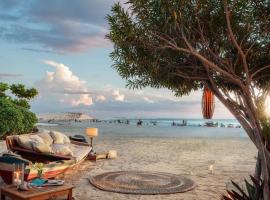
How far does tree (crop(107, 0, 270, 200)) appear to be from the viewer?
6648 millimetres

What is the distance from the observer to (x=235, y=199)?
6.40 meters

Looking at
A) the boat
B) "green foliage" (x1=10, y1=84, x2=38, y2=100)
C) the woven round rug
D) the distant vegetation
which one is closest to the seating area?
the boat

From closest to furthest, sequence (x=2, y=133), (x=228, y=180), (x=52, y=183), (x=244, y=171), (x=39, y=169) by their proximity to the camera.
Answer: (x=52, y=183) → (x=39, y=169) → (x=228, y=180) → (x=244, y=171) → (x=2, y=133)

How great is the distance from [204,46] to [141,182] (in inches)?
195

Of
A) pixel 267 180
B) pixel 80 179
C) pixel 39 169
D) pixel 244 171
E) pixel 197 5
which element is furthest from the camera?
pixel 244 171

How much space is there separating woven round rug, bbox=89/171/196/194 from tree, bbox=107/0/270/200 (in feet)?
10.1

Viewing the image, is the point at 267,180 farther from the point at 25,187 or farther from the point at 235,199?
the point at 25,187

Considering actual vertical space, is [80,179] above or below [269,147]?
below

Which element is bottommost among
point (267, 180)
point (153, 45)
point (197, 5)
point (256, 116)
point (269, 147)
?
point (267, 180)

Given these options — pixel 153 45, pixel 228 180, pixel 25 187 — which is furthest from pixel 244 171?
pixel 25 187

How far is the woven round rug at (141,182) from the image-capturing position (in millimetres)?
9578

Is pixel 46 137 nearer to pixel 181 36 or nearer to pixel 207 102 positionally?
pixel 207 102

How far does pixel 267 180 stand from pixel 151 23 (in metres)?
3.59

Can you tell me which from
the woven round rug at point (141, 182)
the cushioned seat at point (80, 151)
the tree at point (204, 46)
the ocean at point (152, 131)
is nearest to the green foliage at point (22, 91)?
the ocean at point (152, 131)
